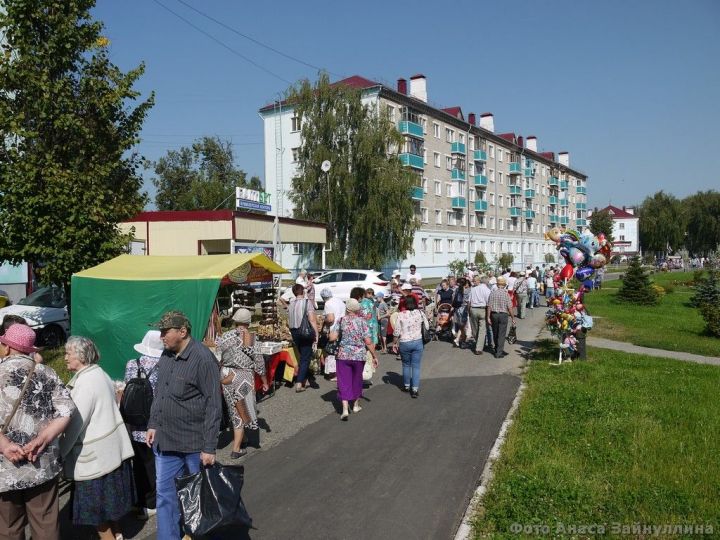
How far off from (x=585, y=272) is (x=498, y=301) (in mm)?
1982

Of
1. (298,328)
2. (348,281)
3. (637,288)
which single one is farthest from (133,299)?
(637,288)

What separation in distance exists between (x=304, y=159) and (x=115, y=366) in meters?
31.4

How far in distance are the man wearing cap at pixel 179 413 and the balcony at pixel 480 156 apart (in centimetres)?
6097

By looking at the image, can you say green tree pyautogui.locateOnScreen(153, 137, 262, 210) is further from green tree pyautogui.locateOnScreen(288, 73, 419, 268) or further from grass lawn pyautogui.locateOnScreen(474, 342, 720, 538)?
grass lawn pyautogui.locateOnScreen(474, 342, 720, 538)

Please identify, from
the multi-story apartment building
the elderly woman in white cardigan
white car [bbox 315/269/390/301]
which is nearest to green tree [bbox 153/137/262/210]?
the multi-story apartment building

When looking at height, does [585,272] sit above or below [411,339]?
above

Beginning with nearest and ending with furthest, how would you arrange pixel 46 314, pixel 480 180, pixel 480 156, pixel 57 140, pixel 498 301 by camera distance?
1. pixel 57 140
2. pixel 498 301
3. pixel 46 314
4. pixel 480 180
5. pixel 480 156

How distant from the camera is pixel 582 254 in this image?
486 inches

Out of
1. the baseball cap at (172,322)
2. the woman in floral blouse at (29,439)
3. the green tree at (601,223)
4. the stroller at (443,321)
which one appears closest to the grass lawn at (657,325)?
the stroller at (443,321)

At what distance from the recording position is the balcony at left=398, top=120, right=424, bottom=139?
48812 millimetres

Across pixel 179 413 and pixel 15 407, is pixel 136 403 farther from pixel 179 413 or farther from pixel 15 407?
pixel 15 407

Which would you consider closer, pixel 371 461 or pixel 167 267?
pixel 371 461

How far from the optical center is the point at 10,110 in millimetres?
10398

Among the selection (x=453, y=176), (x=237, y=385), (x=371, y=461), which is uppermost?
(x=453, y=176)
